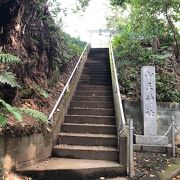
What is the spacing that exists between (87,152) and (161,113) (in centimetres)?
419

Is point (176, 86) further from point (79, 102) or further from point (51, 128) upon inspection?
point (51, 128)

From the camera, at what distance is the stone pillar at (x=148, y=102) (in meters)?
9.61

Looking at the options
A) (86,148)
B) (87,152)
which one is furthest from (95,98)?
(87,152)

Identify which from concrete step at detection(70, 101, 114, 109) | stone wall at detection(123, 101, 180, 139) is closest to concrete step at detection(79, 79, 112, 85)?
stone wall at detection(123, 101, 180, 139)

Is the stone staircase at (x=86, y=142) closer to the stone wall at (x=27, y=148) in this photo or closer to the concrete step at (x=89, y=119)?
the concrete step at (x=89, y=119)

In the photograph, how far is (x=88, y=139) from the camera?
7848mm

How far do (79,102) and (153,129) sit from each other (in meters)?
2.62

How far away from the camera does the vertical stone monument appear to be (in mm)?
9422

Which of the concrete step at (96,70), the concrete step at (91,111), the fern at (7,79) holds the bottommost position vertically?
A: the concrete step at (91,111)

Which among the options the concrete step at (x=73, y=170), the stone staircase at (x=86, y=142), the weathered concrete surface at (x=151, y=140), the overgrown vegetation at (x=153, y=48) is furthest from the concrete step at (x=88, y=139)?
the overgrown vegetation at (x=153, y=48)

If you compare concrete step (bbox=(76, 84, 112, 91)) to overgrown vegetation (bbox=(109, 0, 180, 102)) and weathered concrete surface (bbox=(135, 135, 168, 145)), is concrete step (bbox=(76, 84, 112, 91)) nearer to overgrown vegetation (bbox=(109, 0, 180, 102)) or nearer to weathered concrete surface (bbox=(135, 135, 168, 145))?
overgrown vegetation (bbox=(109, 0, 180, 102))

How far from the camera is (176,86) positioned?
A: 11531mm

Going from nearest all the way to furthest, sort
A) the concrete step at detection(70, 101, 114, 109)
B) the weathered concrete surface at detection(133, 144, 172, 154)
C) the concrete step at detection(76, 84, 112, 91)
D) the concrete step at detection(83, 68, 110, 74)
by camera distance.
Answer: the weathered concrete surface at detection(133, 144, 172, 154)
the concrete step at detection(70, 101, 114, 109)
the concrete step at detection(76, 84, 112, 91)
the concrete step at detection(83, 68, 110, 74)

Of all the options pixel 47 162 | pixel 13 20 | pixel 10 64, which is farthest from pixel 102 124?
pixel 13 20
